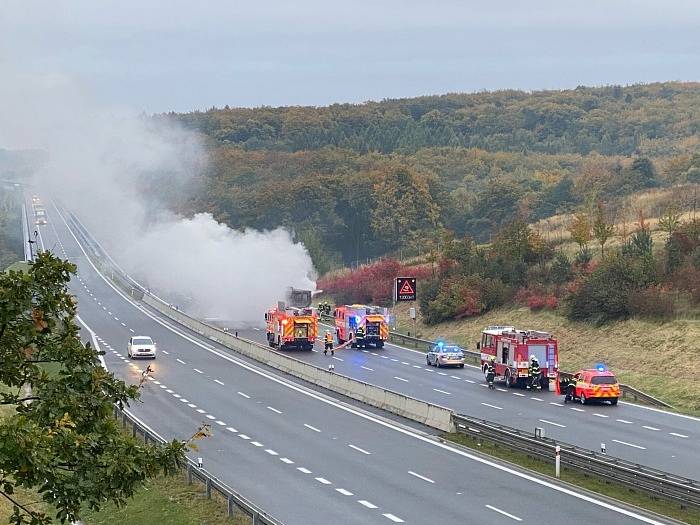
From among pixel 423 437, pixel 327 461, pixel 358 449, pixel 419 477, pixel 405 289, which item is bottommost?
pixel 405 289

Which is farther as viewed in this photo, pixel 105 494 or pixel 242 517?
pixel 242 517

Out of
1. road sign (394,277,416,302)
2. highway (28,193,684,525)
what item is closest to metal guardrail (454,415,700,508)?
highway (28,193,684,525)

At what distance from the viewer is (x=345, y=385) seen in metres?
54.3

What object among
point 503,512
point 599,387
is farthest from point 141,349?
point 503,512

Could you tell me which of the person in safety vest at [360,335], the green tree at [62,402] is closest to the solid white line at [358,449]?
the green tree at [62,402]

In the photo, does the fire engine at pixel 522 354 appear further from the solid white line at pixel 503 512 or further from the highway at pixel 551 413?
the solid white line at pixel 503 512

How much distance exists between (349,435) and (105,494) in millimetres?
27845

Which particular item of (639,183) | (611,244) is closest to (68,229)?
(639,183)

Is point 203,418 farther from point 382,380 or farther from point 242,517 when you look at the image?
point 242,517

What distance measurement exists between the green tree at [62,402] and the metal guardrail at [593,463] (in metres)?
17.9

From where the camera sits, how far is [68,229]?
518 ft

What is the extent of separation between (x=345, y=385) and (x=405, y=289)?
36.4 m

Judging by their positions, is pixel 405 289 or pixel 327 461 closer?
pixel 327 461

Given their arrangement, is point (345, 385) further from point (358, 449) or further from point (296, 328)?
point (296, 328)
